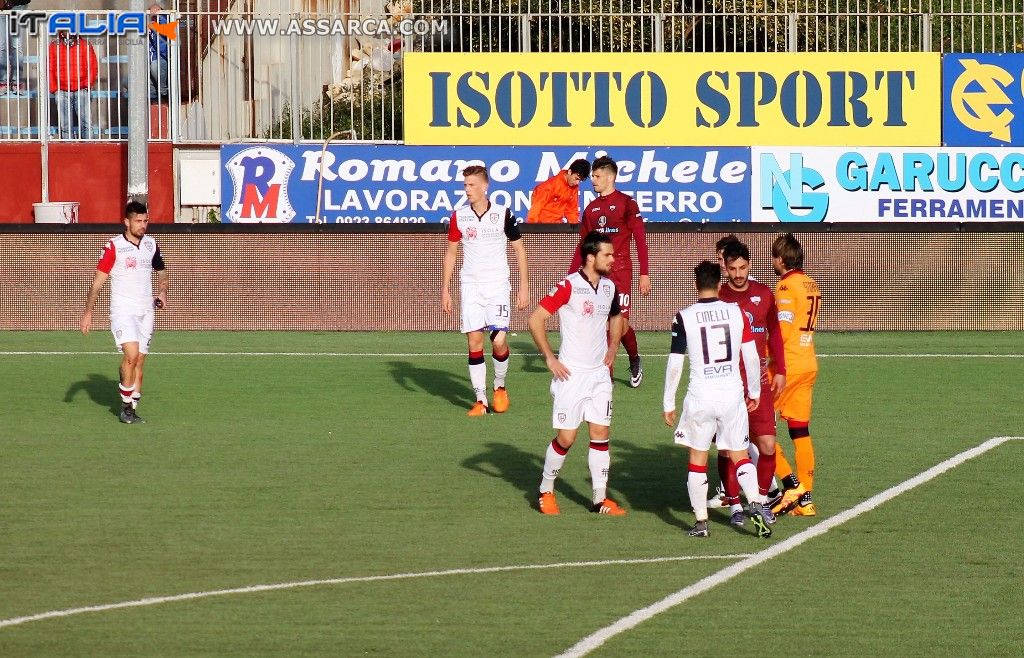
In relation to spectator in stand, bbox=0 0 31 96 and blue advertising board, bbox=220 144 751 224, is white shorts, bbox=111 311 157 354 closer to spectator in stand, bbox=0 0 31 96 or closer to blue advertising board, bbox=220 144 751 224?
blue advertising board, bbox=220 144 751 224

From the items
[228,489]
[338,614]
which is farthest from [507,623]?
[228,489]

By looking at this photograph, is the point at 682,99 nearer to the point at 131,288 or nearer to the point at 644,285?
the point at 644,285

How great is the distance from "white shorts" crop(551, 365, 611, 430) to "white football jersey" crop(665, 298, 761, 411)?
0.78 metres

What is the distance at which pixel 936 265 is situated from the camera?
72.6 ft

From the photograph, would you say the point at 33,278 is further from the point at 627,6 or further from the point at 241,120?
the point at 627,6

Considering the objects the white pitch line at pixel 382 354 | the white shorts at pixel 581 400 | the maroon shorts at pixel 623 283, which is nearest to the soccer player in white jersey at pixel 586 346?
the white shorts at pixel 581 400

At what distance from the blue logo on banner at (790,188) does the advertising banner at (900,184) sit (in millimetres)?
15

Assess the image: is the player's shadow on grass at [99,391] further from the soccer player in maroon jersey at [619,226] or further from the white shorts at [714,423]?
the white shorts at [714,423]

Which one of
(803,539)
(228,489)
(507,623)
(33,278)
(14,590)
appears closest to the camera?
(507,623)

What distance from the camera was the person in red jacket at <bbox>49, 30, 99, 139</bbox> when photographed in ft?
89.2

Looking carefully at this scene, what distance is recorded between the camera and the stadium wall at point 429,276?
2195cm

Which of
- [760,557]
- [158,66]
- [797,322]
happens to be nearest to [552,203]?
[158,66]

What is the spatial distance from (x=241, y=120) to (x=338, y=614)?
20294 mm

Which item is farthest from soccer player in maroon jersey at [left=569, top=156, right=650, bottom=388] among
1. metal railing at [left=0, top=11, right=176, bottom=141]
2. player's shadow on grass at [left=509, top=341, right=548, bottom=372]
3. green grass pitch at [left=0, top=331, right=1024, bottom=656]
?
metal railing at [left=0, top=11, right=176, bottom=141]
